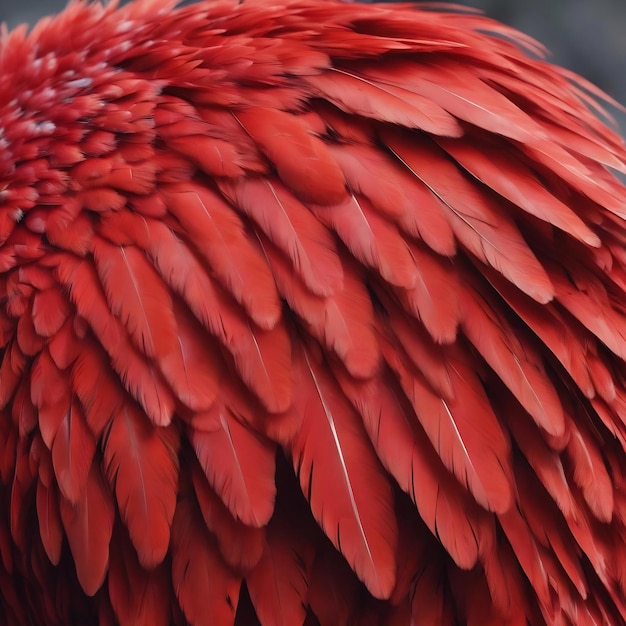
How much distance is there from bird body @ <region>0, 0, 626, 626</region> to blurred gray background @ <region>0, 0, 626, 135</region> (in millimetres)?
504

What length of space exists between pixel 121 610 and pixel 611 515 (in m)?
0.29

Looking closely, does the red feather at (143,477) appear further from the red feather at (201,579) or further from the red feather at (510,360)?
the red feather at (510,360)

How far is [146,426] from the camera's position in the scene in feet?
1.47

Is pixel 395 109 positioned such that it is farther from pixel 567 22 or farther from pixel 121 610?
pixel 567 22

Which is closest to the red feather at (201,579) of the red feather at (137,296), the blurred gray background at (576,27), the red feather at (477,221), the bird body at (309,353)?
the bird body at (309,353)

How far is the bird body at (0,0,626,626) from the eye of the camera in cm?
45

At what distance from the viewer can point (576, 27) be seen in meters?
0.94

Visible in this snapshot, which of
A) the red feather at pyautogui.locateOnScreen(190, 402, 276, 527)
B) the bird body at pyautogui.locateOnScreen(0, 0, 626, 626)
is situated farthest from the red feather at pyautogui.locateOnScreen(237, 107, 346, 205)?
the red feather at pyautogui.locateOnScreen(190, 402, 276, 527)

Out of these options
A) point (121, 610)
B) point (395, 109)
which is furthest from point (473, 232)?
point (121, 610)

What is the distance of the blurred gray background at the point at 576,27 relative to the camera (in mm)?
932

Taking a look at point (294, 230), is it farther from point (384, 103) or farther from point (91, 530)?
point (91, 530)

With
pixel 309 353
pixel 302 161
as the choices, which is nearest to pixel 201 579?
pixel 309 353

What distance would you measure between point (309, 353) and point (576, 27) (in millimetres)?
677

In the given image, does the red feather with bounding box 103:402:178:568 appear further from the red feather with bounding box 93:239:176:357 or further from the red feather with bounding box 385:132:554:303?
the red feather with bounding box 385:132:554:303
